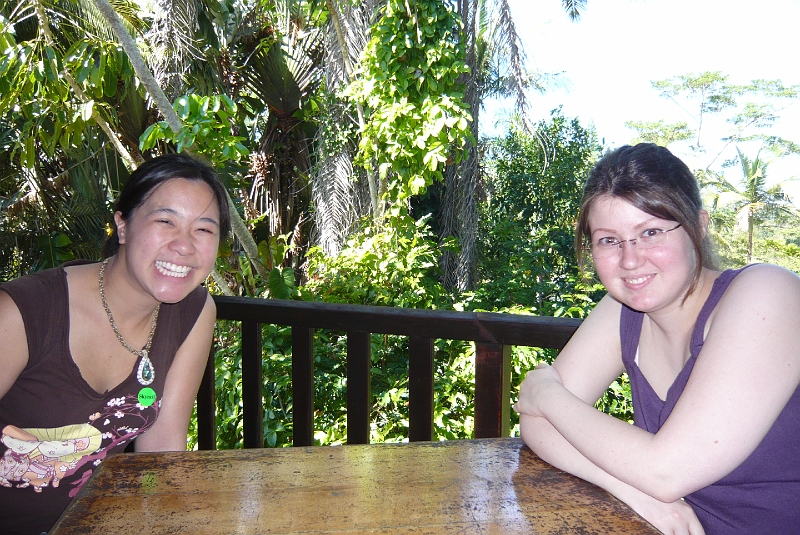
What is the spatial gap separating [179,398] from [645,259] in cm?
102

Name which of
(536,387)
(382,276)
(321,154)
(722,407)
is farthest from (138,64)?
(722,407)

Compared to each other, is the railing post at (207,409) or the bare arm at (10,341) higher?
the bare arm at (10,341)

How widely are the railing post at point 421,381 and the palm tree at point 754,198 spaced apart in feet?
37.7

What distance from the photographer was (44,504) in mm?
1233

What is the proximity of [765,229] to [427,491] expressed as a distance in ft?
43.3

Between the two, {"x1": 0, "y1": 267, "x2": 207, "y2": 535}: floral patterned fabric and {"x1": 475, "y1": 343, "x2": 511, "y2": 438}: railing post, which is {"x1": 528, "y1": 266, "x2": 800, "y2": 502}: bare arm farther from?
{"x1": 0, "y1": 267, "x2": 207, "y2": 535}: floral patterned fabric

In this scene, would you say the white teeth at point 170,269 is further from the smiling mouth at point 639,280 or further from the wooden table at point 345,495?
the smiling mouth at point 639,280

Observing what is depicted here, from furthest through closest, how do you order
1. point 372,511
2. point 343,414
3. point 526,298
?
point 526,298
point 343,414
point 372,511

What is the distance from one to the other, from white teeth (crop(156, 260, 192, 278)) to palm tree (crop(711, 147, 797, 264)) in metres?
12.0

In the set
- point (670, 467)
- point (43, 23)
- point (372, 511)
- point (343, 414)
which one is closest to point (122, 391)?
point (372, 511)

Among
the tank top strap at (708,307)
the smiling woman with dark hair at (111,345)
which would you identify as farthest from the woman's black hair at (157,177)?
the tank top strap at (708,307)

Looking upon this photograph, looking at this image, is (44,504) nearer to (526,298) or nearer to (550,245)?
(526,298)

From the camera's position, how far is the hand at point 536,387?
1056mm

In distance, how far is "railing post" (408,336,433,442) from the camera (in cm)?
165
